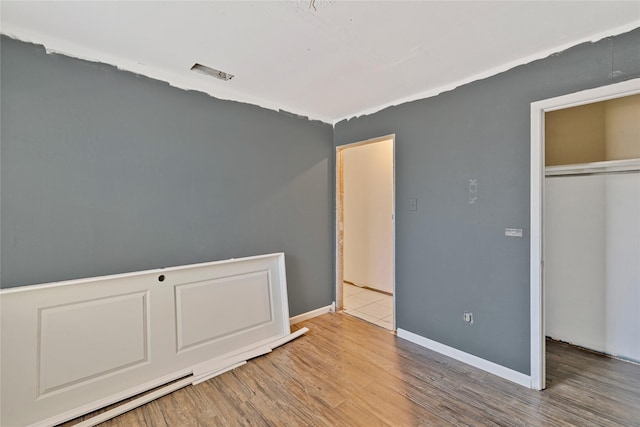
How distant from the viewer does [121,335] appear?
1.94m

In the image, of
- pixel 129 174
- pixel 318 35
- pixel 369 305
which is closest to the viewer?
pixel 318 35

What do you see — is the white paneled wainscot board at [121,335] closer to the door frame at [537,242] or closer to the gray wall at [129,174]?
the gray wall at [129,174]

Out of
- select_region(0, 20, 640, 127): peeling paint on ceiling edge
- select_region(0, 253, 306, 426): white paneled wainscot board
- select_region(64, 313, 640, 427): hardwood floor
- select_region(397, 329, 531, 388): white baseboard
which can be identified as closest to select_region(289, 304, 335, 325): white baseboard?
select_region(0, 253, 306, 426): white paneled wainscot board

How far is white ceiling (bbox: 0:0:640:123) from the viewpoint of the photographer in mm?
1504

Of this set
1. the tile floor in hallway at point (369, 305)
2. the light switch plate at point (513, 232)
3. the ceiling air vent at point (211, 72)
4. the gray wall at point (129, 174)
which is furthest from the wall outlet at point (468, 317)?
the ceiling air vent at point (211, 72)

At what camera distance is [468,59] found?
203 centimetres

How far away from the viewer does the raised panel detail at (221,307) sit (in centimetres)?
222

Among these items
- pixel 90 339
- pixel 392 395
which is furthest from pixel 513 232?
pixel 90 339

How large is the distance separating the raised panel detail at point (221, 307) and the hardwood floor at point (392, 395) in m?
0.34

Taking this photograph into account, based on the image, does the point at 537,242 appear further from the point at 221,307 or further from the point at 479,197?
the point at 221,307

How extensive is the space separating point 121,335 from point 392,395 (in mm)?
1995

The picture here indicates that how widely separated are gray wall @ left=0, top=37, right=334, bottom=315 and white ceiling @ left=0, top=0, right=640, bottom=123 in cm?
22

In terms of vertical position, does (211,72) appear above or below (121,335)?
above

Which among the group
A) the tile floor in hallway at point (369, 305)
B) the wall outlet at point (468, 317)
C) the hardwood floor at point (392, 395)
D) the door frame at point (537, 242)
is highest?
the door frame at point (537, 242)
